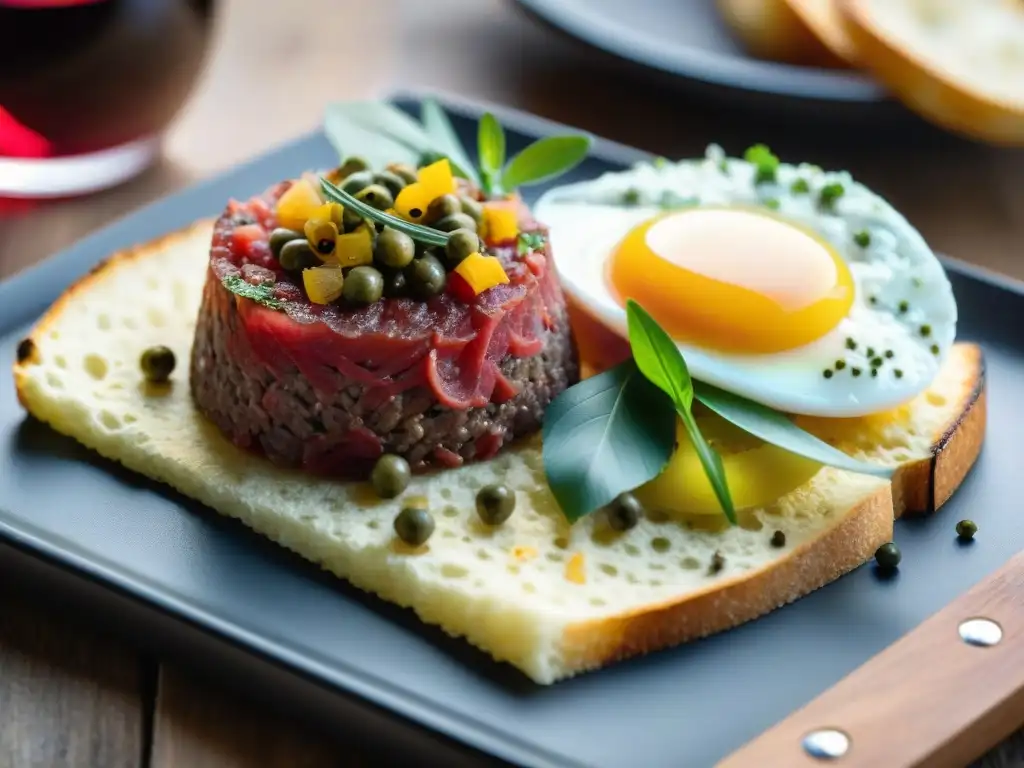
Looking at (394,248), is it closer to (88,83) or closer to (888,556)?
(888,556)

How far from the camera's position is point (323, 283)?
11.6ft

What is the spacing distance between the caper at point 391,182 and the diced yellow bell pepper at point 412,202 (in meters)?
0.14

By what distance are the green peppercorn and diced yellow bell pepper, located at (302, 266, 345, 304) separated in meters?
1.73

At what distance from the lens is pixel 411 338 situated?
3512mm

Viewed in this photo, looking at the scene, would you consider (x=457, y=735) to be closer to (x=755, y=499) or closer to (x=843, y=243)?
(x=755, y=499)

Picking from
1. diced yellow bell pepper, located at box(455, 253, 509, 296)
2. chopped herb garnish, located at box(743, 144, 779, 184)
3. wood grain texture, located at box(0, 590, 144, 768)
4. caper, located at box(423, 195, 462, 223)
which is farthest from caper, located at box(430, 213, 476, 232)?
wood grain texture, located at box(0, 590, 144, 768)

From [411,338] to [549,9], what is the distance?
2.75m

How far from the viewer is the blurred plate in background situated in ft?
17.8

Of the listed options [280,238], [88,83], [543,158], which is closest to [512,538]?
[280,238]

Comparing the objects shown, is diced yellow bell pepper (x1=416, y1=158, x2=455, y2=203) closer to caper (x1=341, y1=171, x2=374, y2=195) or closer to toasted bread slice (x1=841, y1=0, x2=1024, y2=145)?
caper (x1=341, y1=171, x2=374, y2=195)

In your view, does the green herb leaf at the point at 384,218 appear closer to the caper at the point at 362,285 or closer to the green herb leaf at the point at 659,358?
the caper at the point at 362,285

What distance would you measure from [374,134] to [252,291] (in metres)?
1.25

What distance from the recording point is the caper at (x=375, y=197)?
3758 mm

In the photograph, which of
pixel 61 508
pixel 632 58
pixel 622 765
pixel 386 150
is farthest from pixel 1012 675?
pixel 632 58
